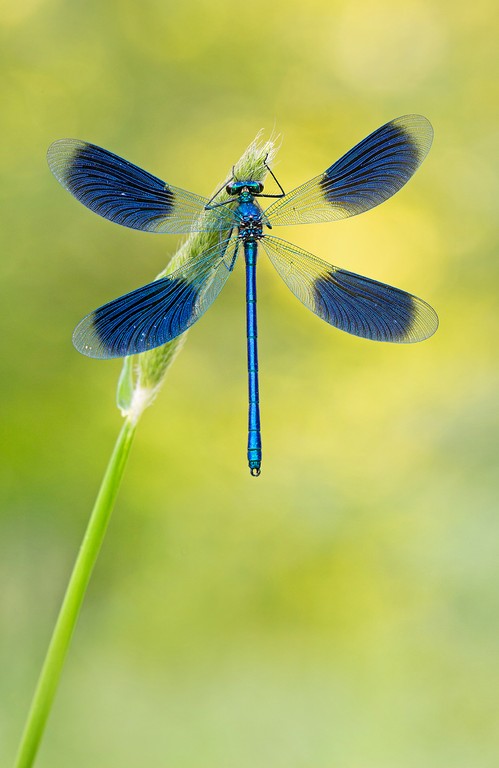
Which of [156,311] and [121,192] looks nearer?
[156,311]

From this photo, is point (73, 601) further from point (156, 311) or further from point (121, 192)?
point (121, 192)

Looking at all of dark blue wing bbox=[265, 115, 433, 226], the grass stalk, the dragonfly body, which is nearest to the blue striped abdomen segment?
the dragonfly body

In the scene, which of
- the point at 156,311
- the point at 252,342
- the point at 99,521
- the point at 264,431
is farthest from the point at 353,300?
the point at 264,431

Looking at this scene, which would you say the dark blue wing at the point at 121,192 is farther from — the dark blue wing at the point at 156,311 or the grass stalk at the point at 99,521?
the grass stalk at the point at 99,521

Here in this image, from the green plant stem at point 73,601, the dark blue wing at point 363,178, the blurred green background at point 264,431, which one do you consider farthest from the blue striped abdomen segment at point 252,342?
the blurred green background at point 264,431

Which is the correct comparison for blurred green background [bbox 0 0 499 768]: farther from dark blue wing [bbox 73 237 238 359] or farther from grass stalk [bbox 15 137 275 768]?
grass stalk [bbox 15 137 275 768]

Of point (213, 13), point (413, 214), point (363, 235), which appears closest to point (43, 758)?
point (363, 235)

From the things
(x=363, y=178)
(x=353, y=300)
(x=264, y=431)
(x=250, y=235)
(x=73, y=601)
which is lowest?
(x=73, y=601)
